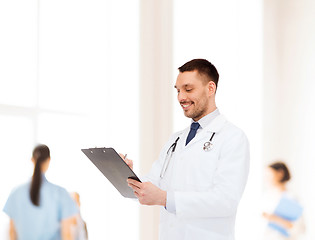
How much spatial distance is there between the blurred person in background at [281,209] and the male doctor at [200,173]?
7.77 feet

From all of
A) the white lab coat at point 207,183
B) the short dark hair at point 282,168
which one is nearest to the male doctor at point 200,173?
the white lab coat at point 207,183

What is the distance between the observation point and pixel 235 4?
4.68 meters

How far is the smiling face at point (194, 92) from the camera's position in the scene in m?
2.40

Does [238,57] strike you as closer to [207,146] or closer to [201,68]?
[201,68]

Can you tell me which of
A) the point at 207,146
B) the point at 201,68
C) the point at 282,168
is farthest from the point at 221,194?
the point at 282,168

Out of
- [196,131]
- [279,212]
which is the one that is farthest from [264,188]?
[196,131]

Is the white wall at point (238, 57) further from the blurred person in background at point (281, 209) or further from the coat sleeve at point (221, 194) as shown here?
the coat sleeve at point (221, 194)

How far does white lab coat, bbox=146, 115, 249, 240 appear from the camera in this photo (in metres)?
2.20

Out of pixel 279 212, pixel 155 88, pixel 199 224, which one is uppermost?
pixel 155 88

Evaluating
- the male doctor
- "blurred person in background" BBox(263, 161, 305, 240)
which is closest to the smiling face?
the male doctor

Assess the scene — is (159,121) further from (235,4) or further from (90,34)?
(235,4)

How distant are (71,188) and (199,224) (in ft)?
2.88

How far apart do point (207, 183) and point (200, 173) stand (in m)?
0.06

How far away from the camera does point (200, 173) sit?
2.31m
